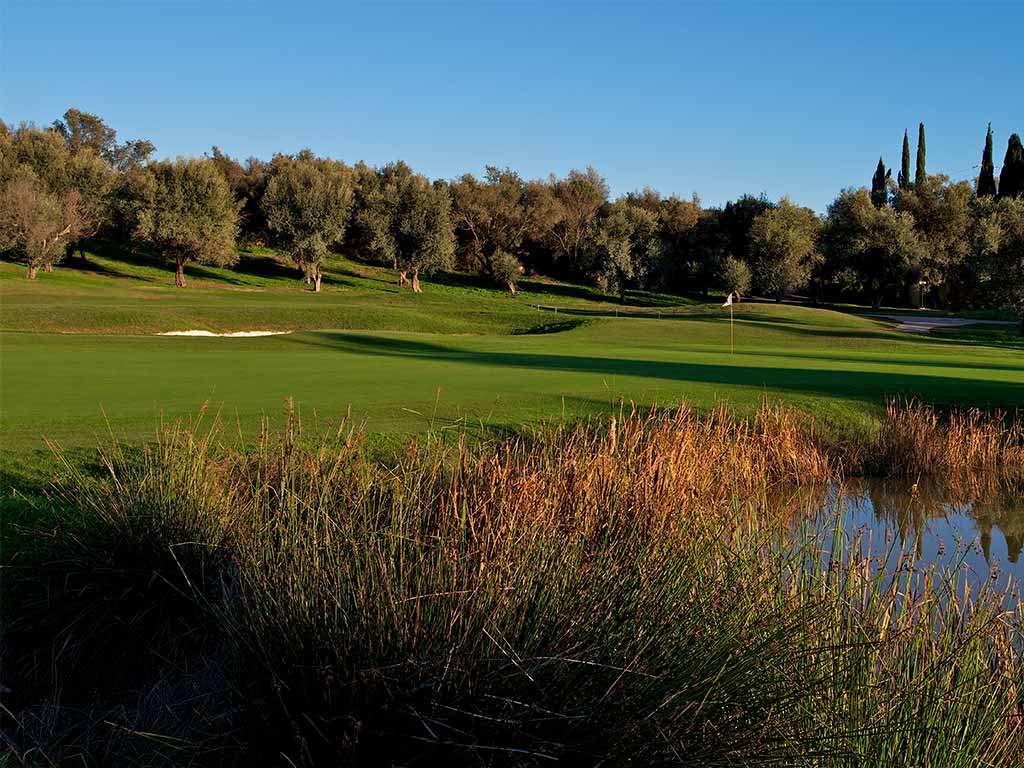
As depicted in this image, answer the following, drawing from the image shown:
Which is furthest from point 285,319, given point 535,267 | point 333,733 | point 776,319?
point 535,267

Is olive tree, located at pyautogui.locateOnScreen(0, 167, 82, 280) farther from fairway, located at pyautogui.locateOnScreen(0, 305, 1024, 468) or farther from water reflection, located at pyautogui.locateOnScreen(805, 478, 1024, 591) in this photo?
water reflection, located at pyautogui.locateOnScreen(805, 478, 1024, 591)

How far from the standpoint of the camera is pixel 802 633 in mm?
4133

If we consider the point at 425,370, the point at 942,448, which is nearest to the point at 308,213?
the point at 425,370

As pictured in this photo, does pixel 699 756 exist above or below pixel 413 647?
below

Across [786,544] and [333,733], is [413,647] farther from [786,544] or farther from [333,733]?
[786,544]

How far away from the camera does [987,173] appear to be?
80.0 meters

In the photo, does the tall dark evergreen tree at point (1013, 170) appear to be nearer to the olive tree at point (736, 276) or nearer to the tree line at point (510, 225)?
the tree line at point (510, 225)

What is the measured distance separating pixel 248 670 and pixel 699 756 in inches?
86.7

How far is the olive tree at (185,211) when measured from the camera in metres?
57.9

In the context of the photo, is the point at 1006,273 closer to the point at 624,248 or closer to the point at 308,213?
the point at 624,248

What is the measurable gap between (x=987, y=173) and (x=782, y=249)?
2844 centimetres

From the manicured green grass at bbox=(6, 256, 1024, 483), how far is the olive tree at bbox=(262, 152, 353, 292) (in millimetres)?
20576

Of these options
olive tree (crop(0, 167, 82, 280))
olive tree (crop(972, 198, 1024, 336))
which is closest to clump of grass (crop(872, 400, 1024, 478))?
olive tree (crop(972, 198, 1024, 336))

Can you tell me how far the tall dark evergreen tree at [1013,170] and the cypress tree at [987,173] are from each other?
12.2 feet
